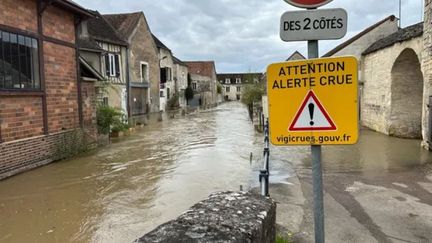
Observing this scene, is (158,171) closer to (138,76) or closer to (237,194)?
(237,194)

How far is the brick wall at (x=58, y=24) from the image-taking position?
33.6 ft

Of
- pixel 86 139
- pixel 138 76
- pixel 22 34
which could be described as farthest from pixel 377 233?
pixel 138 76

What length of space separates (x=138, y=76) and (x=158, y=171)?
64.6ft

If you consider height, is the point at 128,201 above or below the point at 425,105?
below

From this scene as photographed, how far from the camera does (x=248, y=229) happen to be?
7.47ft

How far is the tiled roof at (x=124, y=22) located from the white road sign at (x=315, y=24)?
985 inches

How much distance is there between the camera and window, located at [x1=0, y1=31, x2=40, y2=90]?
28.1ft

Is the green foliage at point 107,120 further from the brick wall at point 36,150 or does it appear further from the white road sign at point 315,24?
the white road sign at point 315,24

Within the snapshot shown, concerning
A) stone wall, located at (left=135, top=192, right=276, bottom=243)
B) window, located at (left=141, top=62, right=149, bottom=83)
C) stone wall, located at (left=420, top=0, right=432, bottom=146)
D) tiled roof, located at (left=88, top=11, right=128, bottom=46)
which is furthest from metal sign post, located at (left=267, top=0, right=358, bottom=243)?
window, located at (left=141, top=62, right=149, bottom=83)

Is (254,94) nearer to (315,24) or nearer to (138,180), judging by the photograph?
(138,180)

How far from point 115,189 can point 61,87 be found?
4844 millimetres

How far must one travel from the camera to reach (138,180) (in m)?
8.38

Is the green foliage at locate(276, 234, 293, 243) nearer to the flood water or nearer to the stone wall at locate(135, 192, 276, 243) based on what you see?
the stone wall at locate(135, 192, 276, 243)

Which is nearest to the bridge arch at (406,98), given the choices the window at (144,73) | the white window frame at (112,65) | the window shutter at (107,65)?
the window shutter at (107,65)
